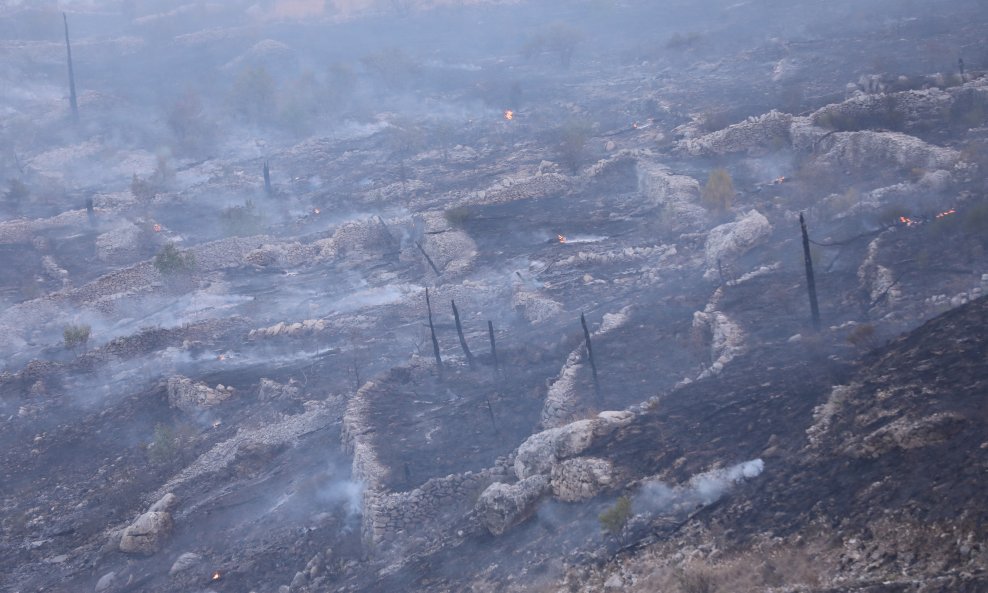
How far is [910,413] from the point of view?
927 cm

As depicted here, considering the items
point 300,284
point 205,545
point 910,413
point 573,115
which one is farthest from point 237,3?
point 910,413

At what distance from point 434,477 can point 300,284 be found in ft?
44.4

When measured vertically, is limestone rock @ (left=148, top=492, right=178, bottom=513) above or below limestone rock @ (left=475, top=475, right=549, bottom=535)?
below

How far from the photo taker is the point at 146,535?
1517 centimetres

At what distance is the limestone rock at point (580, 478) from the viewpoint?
1170 centimetres

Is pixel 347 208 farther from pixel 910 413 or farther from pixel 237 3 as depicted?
pixel 237 3

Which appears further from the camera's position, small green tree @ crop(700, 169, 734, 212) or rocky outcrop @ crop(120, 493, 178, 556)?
small green tree @ crop(700, 169, 734, 212)

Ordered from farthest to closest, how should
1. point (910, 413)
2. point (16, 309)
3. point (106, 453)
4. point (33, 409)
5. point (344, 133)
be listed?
point (344, 133), point (16, 309), point (33, 409), point (106, 453), point (910, 413)

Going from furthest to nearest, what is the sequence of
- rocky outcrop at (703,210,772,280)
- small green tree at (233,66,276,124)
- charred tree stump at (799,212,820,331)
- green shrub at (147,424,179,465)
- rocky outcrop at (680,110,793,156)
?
1. small green tree at (233,66,276,124)
2. rocky outcrop at (680,110,793,156)
3. rocky outcrop at (703,210,772,280)
4. green shrub at (147,424,179,465)
5. charred tree stump at (799,212,820,331)

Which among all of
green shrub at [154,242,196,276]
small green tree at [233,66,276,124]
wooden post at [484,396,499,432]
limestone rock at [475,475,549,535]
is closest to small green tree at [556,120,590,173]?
green shrub at [154,242,196,276]

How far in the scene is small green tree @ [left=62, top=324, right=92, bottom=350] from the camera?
74.1ft

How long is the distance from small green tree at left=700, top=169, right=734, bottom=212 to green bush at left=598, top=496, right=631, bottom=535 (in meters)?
15.8

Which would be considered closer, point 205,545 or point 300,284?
point 205,545

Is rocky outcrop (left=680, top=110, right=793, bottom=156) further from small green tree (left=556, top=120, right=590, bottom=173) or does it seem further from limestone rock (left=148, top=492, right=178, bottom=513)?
limestone rock (left=148, top=492, right=178, bottom=513)
